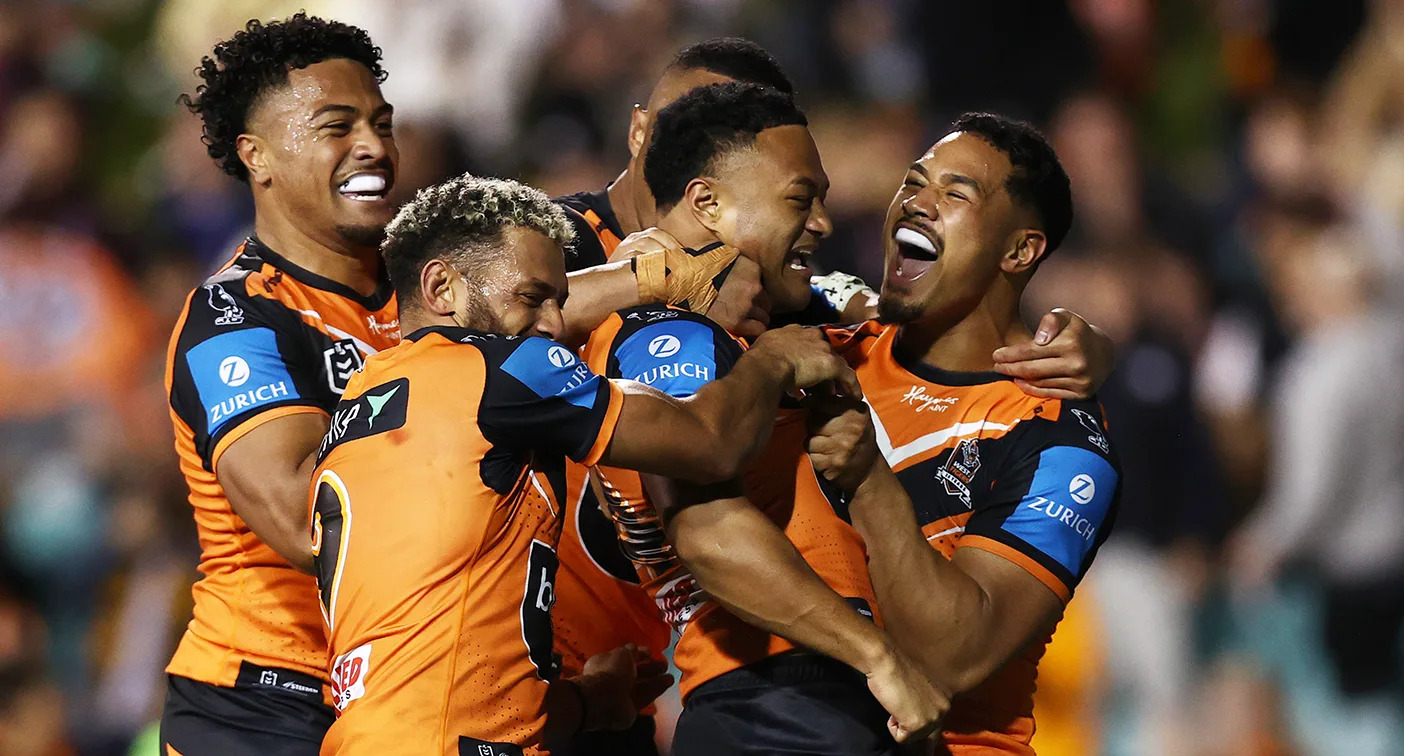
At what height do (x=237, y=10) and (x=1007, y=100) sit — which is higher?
(x=237, y=10)

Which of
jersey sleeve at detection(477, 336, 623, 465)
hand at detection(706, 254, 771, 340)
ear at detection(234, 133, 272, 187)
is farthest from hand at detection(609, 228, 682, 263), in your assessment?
ear at detection(234, 133, 272, 187)

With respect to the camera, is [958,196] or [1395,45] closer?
[958,196]

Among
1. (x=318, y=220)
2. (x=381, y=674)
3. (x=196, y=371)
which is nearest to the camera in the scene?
(x=381, y=674)

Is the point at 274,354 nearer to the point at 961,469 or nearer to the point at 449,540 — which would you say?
the point at 449,540

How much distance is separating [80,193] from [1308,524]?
7720 millimetres

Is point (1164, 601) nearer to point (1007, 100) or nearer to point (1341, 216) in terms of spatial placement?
point (1341, 216)

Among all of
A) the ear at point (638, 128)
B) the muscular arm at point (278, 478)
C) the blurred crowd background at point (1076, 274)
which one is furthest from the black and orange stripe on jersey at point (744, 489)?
the blurred crowd background at point (1076, 274)

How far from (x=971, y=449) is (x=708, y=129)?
1.06m

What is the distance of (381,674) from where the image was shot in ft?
10.4

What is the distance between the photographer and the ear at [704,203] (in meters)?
3.77

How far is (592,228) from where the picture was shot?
493 centimetres

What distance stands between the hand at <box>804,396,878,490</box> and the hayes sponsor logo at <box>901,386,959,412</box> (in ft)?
2.01

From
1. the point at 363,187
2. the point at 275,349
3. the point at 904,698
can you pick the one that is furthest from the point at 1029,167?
the point at 275,349

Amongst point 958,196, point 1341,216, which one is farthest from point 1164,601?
point 958,196
